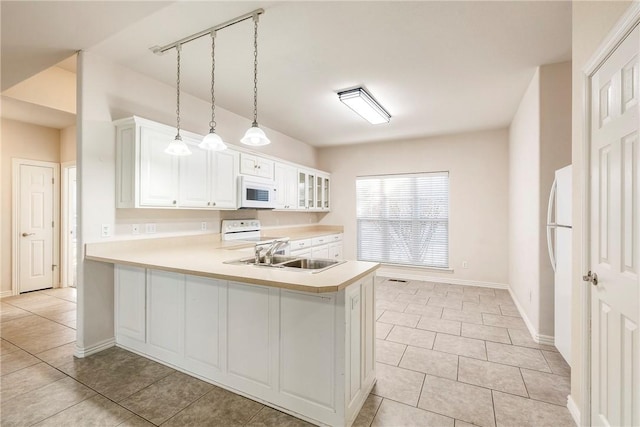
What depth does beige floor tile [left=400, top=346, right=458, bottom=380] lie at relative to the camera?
2.37m

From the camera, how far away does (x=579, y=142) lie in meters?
1.78

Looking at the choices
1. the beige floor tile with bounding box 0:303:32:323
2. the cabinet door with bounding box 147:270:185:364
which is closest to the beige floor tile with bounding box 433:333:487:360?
the cabinet door with bounding box 147:270:185:364

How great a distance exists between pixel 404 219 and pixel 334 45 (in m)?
3.91

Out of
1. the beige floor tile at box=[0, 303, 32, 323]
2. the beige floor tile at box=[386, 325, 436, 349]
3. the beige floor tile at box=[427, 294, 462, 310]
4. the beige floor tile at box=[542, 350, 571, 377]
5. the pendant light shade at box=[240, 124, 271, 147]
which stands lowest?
the beige floor tile at box=[386, 325, 436, 349]

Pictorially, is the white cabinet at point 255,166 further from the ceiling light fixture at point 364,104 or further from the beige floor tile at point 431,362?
the beige floor tile at point 431,362

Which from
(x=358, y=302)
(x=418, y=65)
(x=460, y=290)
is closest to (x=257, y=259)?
(x=358, y=302)

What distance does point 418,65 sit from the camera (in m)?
2.83

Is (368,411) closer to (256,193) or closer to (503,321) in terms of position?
(503,321)

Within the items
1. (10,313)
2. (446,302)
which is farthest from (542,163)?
(10,313)

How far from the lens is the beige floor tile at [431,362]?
7.79 ft

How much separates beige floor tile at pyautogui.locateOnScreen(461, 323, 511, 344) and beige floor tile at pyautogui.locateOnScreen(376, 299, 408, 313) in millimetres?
811

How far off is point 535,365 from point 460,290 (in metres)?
2.42

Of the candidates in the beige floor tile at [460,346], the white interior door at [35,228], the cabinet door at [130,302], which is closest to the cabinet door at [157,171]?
the cabinet door at [130,302]

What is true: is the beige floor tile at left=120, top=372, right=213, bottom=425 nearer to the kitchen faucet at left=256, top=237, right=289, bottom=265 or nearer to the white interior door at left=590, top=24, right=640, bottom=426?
the kitchen faucet at left=256, top=237, right=289, bottom=265
